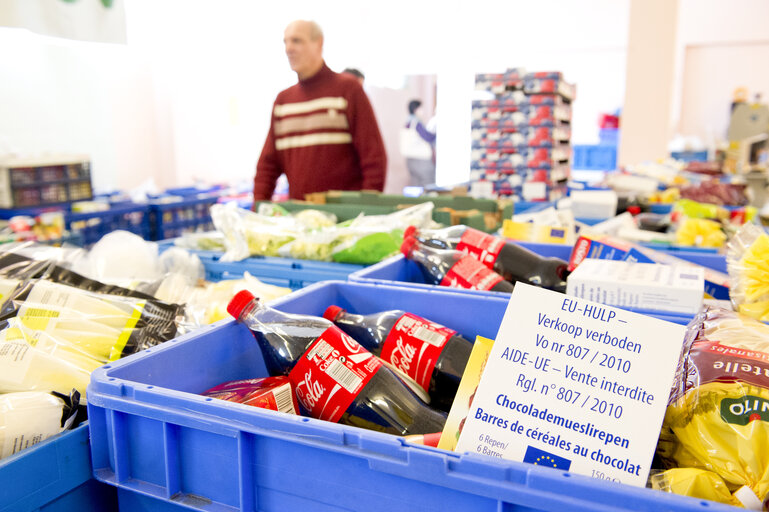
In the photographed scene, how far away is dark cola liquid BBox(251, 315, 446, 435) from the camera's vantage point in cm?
89

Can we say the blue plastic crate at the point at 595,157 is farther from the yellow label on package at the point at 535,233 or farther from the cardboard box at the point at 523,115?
the yellow label on package at the point at 535,233

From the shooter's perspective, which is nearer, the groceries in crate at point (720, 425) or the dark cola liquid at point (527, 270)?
the groceries in crate at point (720, 425)

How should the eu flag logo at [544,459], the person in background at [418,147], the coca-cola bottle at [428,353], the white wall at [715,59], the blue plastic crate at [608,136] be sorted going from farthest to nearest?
the blue plastic crate at [608,136] → the white wall at [715,59] → the person in background at [418,147] → the coca-cola bottle at [428,353] → the eu flag logo at [544,459]

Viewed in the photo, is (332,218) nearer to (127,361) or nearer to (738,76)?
(127,361)

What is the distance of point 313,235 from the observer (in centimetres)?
180

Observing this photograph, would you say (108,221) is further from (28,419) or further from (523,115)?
(28,419)

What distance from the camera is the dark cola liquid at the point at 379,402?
89 centimetres

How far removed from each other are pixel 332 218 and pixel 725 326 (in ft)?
4.88

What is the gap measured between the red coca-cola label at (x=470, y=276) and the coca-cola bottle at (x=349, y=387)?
433 millimetres

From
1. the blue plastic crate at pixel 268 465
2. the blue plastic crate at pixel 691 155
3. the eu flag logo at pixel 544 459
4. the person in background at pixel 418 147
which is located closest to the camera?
the blue plastic crate at pixel 268 465

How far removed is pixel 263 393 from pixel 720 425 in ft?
2.00

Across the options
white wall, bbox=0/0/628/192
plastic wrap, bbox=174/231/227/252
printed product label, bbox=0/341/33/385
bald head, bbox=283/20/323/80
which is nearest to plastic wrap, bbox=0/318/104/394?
printed product label, bbox=0/341/33/385

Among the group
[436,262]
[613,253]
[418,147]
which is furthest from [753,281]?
[418,147]

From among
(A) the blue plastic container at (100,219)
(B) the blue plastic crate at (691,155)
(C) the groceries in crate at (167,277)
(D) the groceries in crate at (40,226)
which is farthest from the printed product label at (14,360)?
(B) the blue plastic crate at (691,155)
